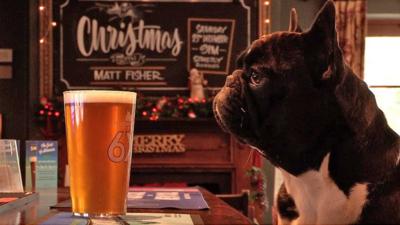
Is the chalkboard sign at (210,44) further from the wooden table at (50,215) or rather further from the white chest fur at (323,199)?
the white chest fur at (323,199)

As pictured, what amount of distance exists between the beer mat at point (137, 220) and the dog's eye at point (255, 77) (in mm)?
255

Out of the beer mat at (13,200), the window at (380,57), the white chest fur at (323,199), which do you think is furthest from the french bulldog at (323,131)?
the window at (380,57)

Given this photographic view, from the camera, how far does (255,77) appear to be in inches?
28.2

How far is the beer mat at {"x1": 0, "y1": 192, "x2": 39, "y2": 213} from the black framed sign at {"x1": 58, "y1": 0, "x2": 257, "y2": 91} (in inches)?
136

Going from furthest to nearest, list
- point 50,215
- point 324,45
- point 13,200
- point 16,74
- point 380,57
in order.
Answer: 1. point 16,74
2. point 380,57
3. point 13,200
4. point 50,215
5. point 324,45

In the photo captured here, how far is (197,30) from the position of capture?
464cm

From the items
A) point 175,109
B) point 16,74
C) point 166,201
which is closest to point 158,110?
point 175,109

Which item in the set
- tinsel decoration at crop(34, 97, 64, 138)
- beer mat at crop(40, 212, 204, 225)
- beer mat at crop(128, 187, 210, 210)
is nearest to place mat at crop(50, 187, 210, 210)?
beer mat at crop(128, 187, 210, 210)

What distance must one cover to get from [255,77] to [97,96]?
0.23m

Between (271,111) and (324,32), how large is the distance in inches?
4.8

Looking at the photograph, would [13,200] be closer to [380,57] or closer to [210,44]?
[210,44]

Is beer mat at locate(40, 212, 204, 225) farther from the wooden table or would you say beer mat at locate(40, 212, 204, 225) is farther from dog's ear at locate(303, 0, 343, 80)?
dog's ear at locate(303, 0, 343, 80)

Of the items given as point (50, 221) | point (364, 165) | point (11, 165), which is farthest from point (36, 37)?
point (364, 165)

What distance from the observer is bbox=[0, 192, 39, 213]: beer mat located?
3.17ft
